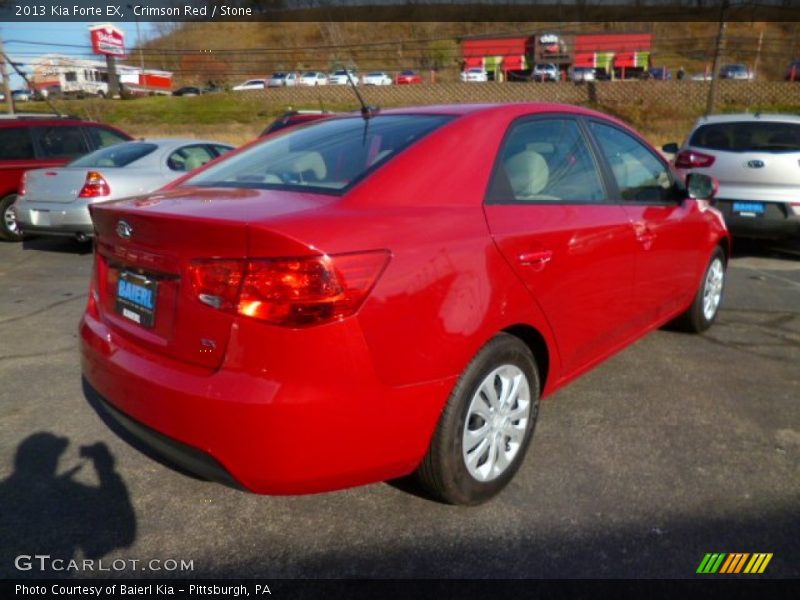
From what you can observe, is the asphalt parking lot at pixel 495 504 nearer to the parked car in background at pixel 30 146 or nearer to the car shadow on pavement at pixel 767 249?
the car shadow on pavement at pixel 767 249

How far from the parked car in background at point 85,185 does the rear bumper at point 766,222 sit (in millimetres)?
6545

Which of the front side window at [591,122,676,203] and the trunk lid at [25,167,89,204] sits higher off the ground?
the front side window at [591,122,676,203]

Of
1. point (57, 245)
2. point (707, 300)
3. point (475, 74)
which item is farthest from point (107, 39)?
point (707, 300)

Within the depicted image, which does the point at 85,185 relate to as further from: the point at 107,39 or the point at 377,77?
the point at 107,39

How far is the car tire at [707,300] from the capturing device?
4.29 meters

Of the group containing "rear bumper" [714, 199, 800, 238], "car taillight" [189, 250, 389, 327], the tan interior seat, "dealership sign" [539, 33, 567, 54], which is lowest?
"rear bumper" [714, 199, 800, 238]

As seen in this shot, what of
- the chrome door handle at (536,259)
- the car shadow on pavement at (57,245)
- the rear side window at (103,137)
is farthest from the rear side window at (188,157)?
the chrome door handle at (536,259)

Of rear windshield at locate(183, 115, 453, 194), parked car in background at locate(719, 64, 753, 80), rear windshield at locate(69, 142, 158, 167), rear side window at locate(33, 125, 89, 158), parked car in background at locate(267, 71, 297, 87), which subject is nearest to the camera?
rear windshield at locate(183, 115, 453, 194)

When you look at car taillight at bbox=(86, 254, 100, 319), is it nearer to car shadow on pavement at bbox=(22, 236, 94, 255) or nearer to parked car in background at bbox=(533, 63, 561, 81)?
car shadow on pavement at bbox=(22, 236, 94, 255)

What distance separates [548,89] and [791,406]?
37.6 meters

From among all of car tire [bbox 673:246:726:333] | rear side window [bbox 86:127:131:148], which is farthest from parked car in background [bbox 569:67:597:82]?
car tire [bbox 673:246:726:333]

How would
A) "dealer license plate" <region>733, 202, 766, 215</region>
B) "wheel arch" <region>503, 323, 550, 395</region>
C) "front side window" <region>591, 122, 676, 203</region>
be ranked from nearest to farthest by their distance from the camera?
"wheel arch" <region>503, 323, 550, 395</region> → "front side window" <region>591, 122, 676, 203</region> → "dealer license plate" <region>733, 202, 766, 215</region>

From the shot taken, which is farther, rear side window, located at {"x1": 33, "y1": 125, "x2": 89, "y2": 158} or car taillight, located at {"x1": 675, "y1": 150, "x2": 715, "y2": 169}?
rear side window, located at {"x1": 33, "y1": 125, "x2": 89, "y2": 158}

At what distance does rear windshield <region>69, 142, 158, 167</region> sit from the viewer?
7.33m
